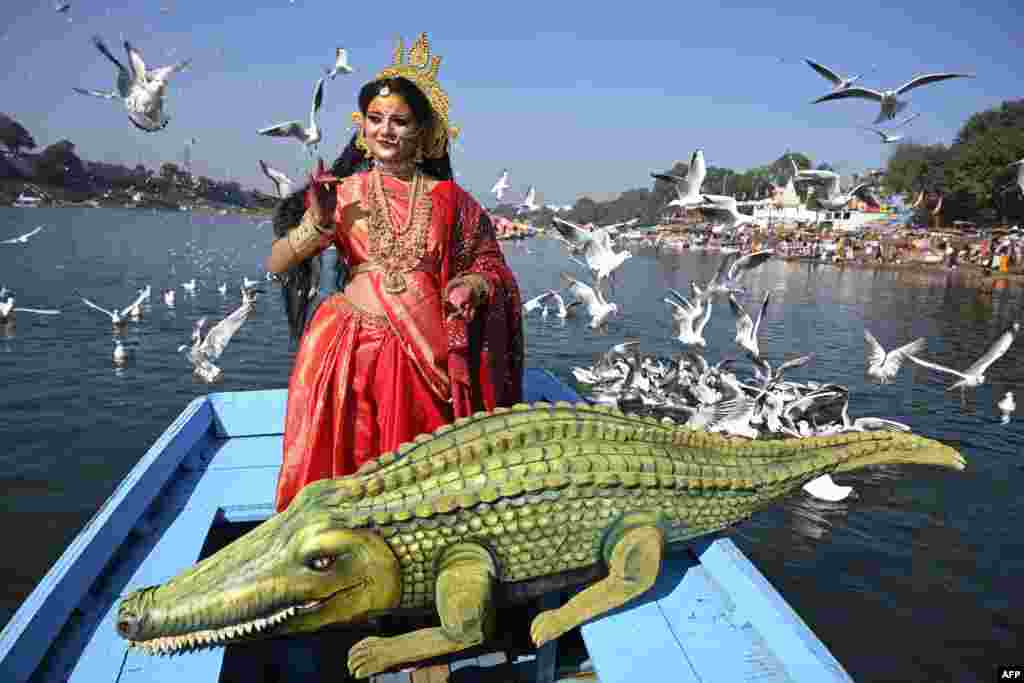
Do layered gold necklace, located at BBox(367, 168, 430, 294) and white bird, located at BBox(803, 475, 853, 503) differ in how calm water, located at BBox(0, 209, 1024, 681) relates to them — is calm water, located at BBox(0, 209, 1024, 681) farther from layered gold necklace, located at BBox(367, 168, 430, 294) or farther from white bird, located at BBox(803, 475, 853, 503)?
layered gold necklace, located at BBox(367, 168, 430, 294)

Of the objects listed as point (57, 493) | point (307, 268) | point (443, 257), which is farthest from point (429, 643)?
point (57, 493)

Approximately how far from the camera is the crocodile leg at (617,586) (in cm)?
253

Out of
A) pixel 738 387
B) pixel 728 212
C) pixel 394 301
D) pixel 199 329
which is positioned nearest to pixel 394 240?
pixel 394 301

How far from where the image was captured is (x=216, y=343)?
10.4m

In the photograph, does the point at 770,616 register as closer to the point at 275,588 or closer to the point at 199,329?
the point at 275,588

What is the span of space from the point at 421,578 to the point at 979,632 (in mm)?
6226

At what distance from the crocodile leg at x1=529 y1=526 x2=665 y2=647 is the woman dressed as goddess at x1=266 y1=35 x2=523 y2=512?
1080 millimetres

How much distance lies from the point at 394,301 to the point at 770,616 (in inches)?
87.8

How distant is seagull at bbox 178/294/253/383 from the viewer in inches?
364

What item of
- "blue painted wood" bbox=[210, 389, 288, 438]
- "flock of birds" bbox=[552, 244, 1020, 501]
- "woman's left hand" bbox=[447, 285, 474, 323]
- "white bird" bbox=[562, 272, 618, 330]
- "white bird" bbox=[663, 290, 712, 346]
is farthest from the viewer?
"white bird" bbox=[562, 272, 618, 330]

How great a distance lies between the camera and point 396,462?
101 inches

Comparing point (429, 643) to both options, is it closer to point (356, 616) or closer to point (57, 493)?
point (356, 616)

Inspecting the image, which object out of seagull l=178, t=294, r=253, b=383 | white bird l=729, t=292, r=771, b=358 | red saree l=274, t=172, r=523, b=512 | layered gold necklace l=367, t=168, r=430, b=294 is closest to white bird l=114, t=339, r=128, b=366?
seagull l=178, t=294, r=253, b=383

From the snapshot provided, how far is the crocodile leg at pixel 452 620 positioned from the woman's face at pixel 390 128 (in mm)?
2103
